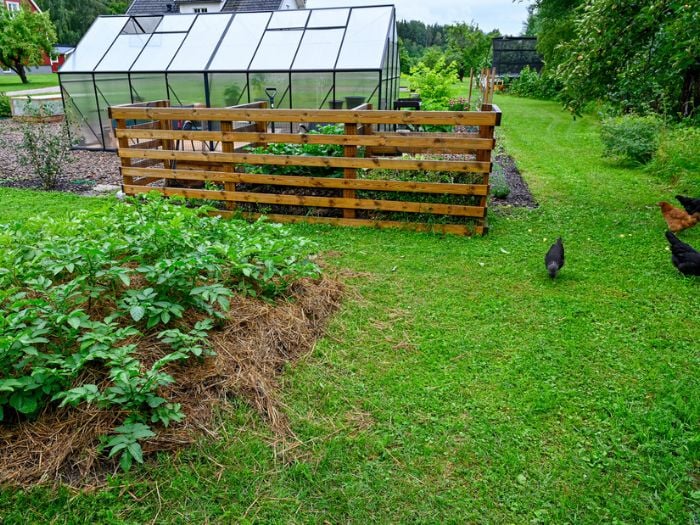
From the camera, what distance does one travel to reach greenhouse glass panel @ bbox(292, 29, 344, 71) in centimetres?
1102

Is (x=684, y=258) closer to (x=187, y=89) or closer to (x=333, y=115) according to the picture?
(x=333, y=115)

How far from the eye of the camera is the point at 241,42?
Result: 11977 mm

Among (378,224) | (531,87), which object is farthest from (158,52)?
(531,87)

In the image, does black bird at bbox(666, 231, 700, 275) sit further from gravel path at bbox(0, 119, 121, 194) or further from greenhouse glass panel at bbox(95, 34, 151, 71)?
greenhouse glass panel at bbox(95, 34, 151, 71)

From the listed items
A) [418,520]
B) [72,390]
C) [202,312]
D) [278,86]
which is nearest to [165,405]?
[72,390]

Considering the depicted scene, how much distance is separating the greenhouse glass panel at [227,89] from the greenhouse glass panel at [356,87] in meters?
2.22

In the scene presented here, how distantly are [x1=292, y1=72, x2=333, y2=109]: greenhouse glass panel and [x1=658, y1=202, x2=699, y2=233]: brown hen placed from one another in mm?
7165

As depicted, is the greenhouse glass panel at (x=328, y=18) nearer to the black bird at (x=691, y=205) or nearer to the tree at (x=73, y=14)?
the black bird at (x=691, y=205)

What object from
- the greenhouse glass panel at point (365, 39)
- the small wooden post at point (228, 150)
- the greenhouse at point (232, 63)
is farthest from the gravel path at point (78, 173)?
the greenhouse glass panel at point (365, 39)

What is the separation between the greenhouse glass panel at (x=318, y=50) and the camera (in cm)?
1102

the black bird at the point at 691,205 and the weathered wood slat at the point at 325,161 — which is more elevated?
the weathered wood slat at the point at 325,161

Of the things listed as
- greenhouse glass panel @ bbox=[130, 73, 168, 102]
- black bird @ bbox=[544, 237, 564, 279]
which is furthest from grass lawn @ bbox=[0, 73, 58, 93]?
black bird @ bbox=[544, 237, 564, 279]

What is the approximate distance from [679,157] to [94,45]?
13.3 metres

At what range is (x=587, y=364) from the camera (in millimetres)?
3561
